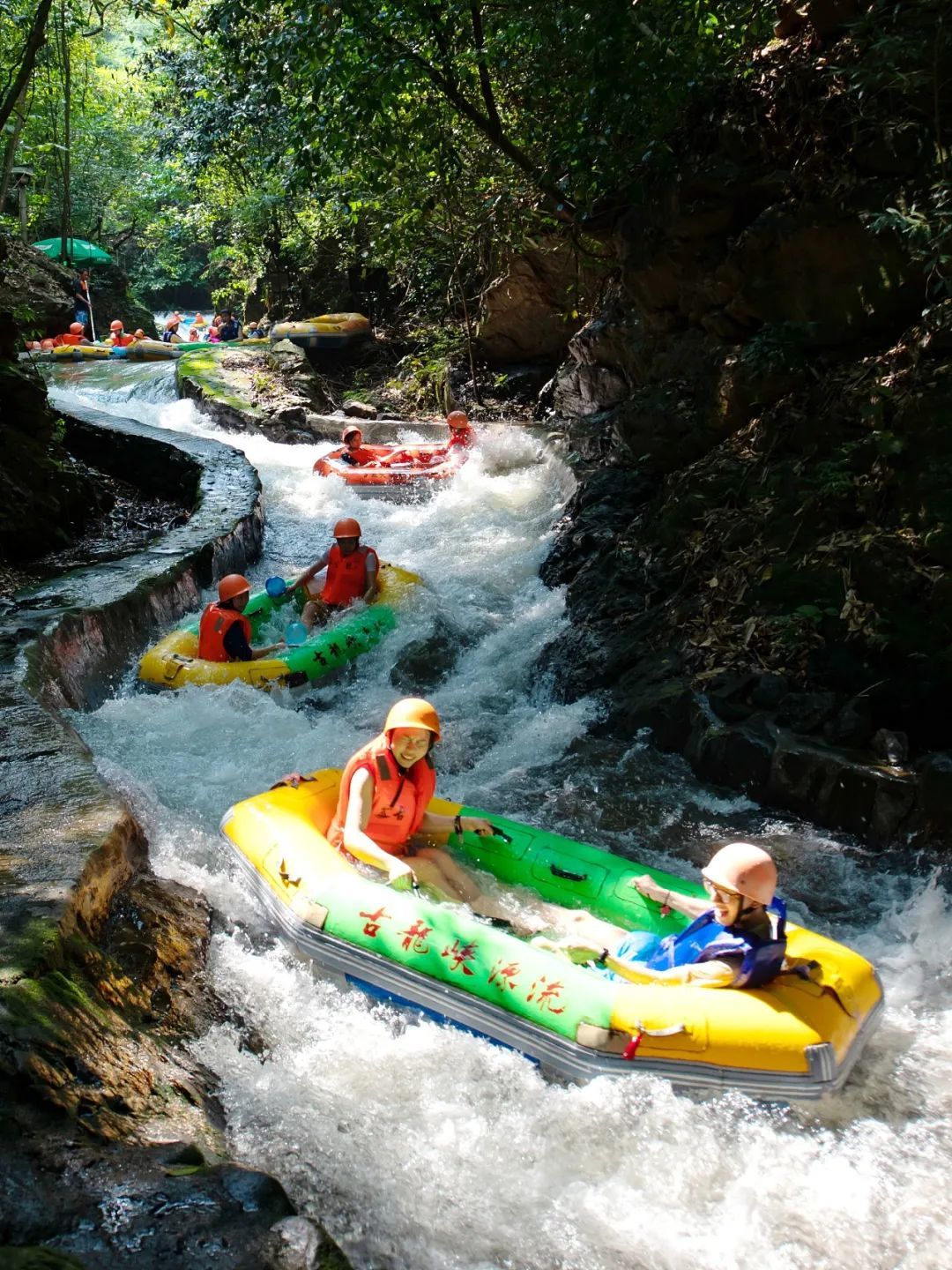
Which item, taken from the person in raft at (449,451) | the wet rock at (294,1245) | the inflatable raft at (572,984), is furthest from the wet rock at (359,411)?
the wet rock at (294,1245)

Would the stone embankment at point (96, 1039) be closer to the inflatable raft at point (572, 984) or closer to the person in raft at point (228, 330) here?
the inflatable raft at point (572, 984)

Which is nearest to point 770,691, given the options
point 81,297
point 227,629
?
point 227,629

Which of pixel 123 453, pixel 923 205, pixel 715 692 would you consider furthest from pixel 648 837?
pixel 123 453

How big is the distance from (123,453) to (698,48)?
7400 millimetres

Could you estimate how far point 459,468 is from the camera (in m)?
12.2

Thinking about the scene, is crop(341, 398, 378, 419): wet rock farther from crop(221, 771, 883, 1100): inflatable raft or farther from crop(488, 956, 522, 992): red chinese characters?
crop(488, 956, 522, 992): red chinese characters

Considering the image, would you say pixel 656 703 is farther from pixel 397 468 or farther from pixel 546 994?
pixel 397 468

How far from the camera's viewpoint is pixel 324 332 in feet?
59.0

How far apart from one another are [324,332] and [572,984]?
52.3 feet

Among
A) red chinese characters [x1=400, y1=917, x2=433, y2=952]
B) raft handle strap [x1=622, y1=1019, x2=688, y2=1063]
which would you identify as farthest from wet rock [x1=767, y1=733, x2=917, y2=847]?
red chinese characters [x1=400, y1=917, x2=433, y2=952]

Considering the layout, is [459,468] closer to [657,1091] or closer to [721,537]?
[721,537]

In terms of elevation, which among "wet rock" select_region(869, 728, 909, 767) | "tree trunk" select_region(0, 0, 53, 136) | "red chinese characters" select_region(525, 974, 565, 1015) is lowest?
"red chinese characters" select_region(525, 974, 565, 1015)

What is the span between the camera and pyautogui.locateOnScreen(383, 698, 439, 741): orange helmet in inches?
176

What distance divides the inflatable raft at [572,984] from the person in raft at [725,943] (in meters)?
0.09
